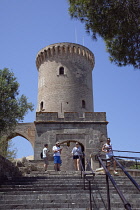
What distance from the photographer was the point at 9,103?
10453 millimetres

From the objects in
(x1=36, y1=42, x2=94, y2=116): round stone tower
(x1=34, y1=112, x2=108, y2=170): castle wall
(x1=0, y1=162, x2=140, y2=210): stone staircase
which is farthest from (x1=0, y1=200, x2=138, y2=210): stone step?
(x1=36, y1=42, x2=94, y2=116): round stone tower

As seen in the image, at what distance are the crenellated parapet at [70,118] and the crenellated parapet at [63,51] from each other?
848 cm

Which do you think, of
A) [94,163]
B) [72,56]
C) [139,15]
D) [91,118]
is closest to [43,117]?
[91,118]

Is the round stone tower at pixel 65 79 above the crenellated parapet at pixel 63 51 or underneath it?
underneath

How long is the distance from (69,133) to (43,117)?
87.4 inches

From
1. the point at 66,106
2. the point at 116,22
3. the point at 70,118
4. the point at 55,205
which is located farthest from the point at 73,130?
the point at 55,205

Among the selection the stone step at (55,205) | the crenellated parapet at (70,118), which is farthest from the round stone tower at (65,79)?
the stone step at (55,205)

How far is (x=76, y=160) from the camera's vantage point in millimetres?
11602

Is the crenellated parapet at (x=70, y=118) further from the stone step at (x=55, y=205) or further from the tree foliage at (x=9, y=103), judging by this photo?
the stone step at (x=55, y=205)

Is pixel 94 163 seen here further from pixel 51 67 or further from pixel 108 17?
pixel 51 67

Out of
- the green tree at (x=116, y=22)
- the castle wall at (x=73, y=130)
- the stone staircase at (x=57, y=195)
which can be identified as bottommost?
the stone staircase at (x=57, y=195)

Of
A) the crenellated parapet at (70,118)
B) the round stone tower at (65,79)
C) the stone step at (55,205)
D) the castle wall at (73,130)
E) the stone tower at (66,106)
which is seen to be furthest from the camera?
the round stone tower at (65,79)

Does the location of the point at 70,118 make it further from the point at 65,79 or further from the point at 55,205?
the point at 55,205

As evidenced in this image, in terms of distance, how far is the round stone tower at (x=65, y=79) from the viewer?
21.9 m
